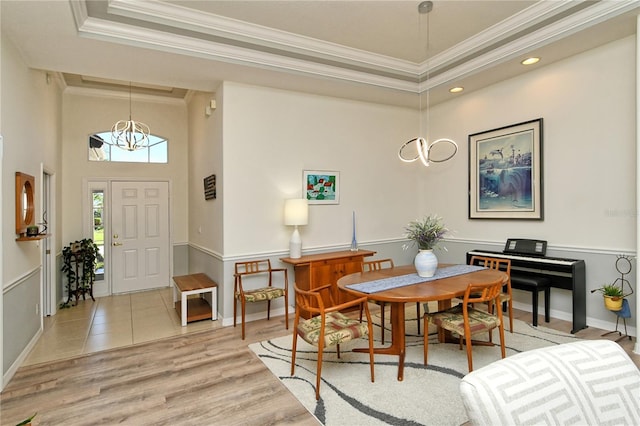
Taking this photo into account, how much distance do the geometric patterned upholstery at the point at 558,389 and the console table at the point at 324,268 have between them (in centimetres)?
315

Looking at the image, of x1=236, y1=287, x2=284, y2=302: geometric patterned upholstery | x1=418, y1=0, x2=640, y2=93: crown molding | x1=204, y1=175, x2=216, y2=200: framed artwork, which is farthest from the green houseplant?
x1=418, y1=0, x2=640, y2=93: crown molding

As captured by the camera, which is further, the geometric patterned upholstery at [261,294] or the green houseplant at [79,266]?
the green houseplant at [79,266]

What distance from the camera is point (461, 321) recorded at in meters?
2.79

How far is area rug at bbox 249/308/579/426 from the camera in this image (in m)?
2.28

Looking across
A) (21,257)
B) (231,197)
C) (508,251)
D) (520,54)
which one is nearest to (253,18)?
(231,197)

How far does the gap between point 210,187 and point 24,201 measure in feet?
6.32

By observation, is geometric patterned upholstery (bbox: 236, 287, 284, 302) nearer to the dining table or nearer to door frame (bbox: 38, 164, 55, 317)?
the dining table

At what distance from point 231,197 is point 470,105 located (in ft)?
11.9

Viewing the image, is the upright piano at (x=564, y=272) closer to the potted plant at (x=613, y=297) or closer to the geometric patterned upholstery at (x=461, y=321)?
the potted plant at (x=613, y=297)

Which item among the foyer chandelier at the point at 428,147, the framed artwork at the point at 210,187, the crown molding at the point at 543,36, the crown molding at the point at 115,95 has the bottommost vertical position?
the framed artwork at the point at 210,187

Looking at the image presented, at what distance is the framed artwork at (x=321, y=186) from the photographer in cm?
473

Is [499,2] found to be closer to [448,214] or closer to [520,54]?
[520,54]

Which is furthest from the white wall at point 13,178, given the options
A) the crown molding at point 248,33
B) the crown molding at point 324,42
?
the crown molding at point 248,33

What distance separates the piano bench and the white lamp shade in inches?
101
